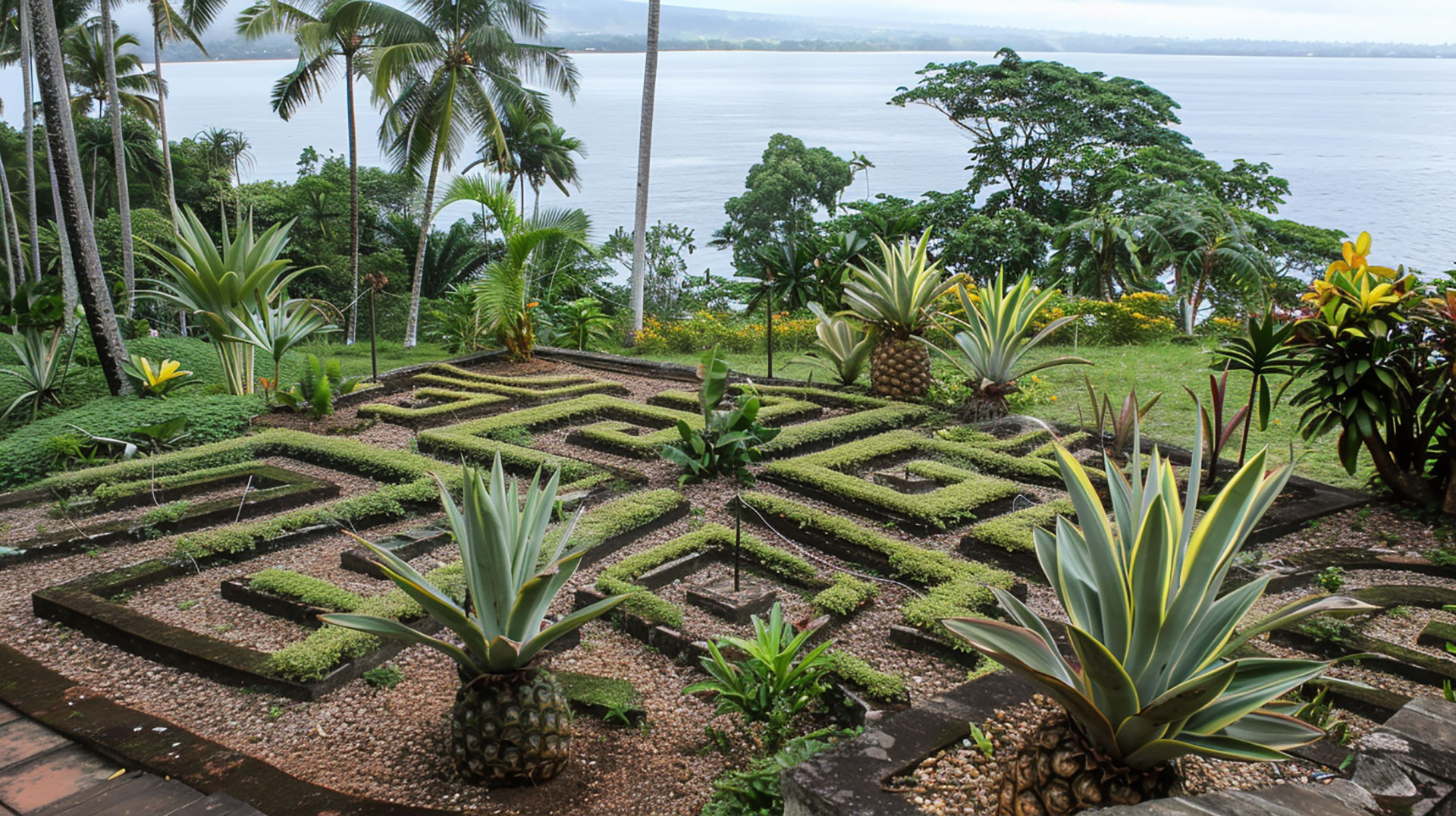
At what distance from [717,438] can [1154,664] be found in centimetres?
364

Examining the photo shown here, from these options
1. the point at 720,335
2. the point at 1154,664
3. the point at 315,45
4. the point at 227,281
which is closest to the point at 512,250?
the point at 227,281

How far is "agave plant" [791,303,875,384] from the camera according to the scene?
7906mm

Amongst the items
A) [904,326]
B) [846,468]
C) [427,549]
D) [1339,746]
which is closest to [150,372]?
[427,549]

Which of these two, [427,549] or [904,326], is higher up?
[904,326]

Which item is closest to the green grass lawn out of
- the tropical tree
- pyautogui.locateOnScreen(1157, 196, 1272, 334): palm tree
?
pyautogui.locateOnScreen(1157, 196, 1272, 334): palm tree

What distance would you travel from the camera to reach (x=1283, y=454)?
5.98 m

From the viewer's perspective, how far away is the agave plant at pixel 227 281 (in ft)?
22.3

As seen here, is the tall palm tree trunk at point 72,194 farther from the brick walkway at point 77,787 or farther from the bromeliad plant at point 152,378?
the brick walkway at point 77,787

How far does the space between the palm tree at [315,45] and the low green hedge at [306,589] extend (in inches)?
417

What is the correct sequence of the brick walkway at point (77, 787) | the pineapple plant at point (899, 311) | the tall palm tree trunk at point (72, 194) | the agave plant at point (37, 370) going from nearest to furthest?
the brick walkway at point (77, 787)
the tall palm tree trunk at point (72, 194)
the agave plant at point (37, 370)
the pineapple plant at point (899, 311)

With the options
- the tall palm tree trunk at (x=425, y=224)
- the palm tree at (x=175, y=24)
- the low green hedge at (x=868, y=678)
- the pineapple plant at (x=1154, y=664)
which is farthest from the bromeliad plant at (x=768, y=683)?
the palm tree at (x=175, y=24)

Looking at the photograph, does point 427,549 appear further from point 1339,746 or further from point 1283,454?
point 1283,454

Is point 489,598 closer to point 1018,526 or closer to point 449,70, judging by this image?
point 1018,526

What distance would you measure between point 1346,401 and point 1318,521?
0.63 meters
